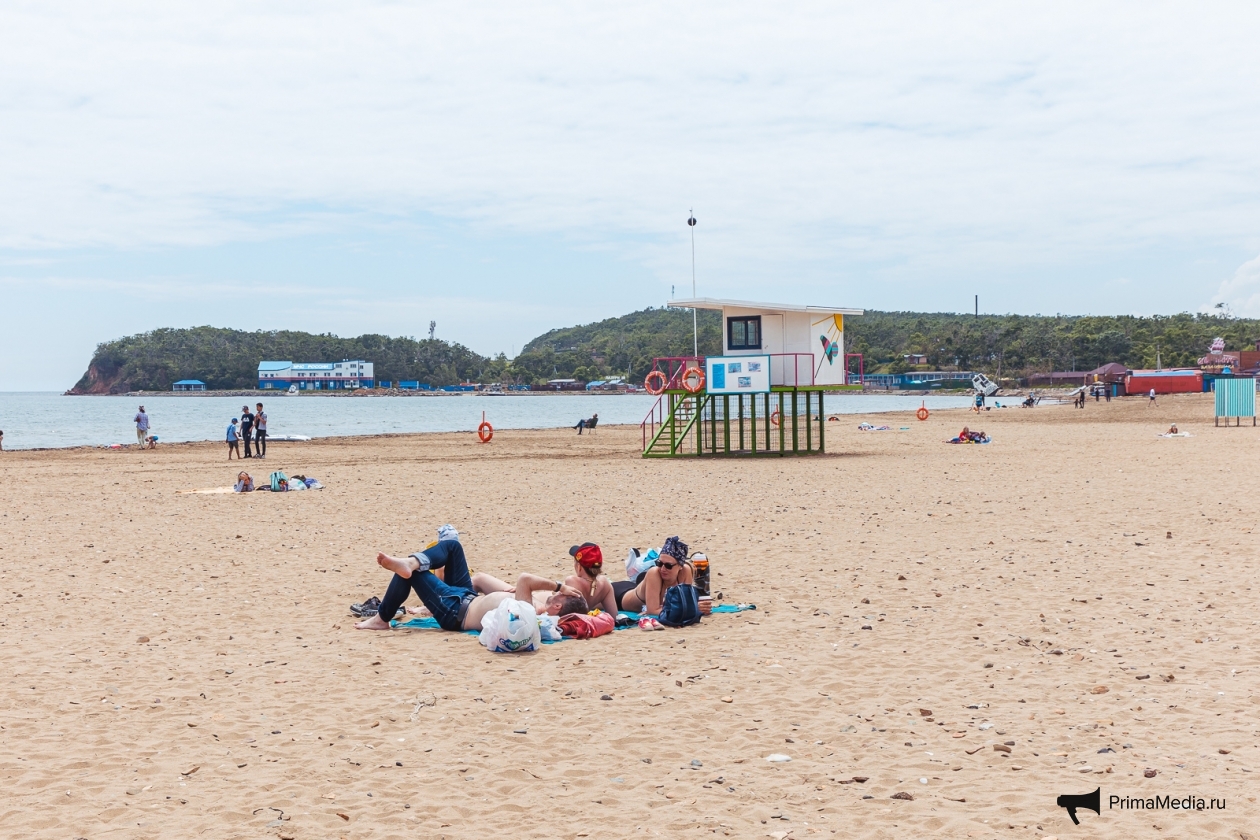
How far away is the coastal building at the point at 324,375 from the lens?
642 ft

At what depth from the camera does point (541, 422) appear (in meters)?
79.2

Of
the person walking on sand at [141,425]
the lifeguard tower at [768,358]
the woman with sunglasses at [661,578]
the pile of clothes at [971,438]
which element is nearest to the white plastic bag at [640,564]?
the woman with sunglasses at [661,578]

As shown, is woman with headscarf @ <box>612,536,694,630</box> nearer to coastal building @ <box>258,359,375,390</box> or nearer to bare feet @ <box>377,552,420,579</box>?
bare feet @ <box>377,552,420,579</box>

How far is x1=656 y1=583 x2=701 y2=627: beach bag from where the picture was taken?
874 centimetres

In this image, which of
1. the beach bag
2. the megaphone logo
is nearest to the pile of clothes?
the beach bag

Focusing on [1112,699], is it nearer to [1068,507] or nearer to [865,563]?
[865,563]

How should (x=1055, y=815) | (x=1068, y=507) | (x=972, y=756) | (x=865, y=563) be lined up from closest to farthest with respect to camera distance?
1. (x=1055, y=815)
2. (x=972, y=756)
3. (x=865, y=563)
4. (x=1068, y=507)

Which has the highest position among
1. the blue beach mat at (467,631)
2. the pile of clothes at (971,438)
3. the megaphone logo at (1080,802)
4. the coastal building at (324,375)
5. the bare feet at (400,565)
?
the coastal building at (324,375)

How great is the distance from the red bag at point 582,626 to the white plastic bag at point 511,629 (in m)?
0.44

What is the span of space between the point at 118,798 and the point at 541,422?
7430 cm

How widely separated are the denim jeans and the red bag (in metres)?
0.91

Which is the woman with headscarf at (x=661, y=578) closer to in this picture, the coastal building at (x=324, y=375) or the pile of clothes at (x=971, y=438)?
the pile of clothes at (x=971, y=438)

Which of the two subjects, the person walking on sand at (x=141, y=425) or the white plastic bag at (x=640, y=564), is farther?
the person walking on sand at (x=141, y=425)

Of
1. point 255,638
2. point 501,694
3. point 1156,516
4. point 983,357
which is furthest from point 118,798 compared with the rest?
point 983,357
